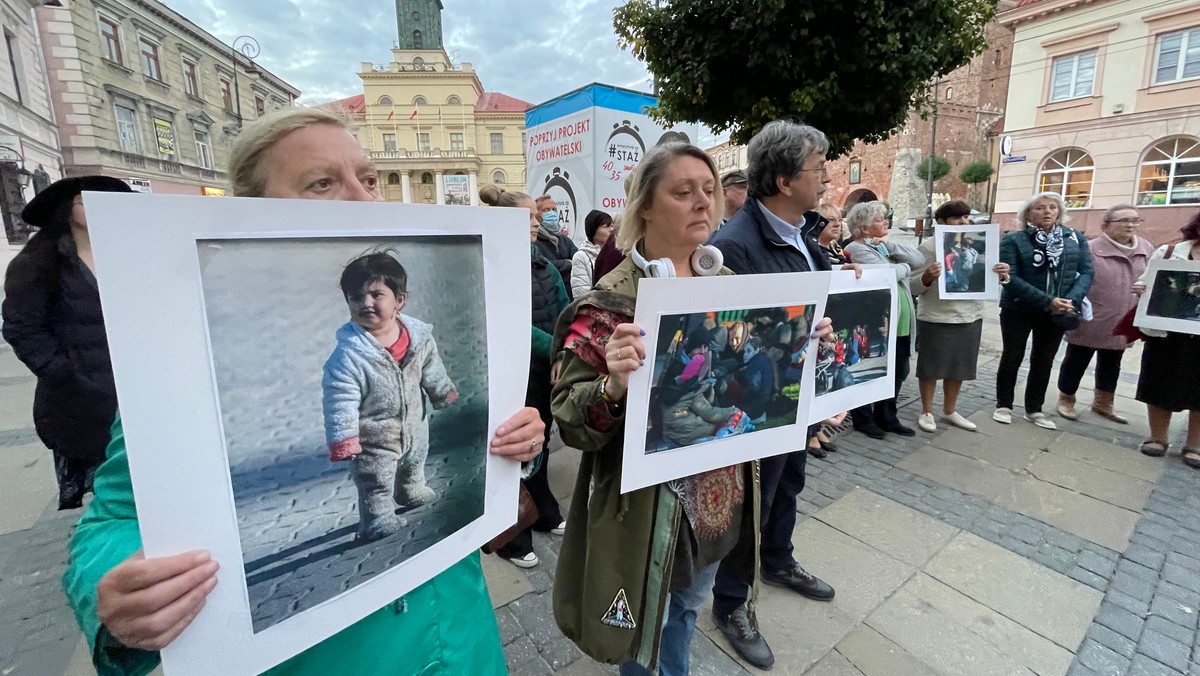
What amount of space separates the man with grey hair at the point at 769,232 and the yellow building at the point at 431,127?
164ft

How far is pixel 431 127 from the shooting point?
50.6 m

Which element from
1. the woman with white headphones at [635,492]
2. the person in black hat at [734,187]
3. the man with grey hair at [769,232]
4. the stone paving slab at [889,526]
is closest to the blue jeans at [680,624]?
the woman with white headphones at [635,492]

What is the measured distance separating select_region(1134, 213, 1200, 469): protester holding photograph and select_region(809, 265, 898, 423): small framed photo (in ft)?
11.1

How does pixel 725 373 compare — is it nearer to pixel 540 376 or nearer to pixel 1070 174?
pixel 540 376

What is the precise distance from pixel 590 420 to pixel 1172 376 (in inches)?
200

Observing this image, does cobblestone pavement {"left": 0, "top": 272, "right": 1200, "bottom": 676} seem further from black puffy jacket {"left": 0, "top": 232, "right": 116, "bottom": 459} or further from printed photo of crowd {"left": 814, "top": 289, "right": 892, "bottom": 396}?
printed photo of crowd {"left": 814, "top": 289, "right": 892, "bottom": 396}

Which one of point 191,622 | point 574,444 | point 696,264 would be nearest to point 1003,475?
point 696,264

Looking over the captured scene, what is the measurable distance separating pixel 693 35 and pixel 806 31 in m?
1.40

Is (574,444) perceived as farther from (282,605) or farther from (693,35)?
(693,35)

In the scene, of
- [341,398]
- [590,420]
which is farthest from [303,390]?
[590,420]

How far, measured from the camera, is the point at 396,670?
0.89 m

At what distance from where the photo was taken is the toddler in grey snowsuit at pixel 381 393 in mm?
689

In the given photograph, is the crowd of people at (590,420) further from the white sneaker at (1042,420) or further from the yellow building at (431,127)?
the yellow building at (431,127)

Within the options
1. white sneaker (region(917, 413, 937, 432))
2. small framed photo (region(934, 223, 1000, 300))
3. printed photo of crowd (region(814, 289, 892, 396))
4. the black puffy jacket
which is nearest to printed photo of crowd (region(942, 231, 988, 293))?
small framed photo (region(934, 223, 1000, 300))
